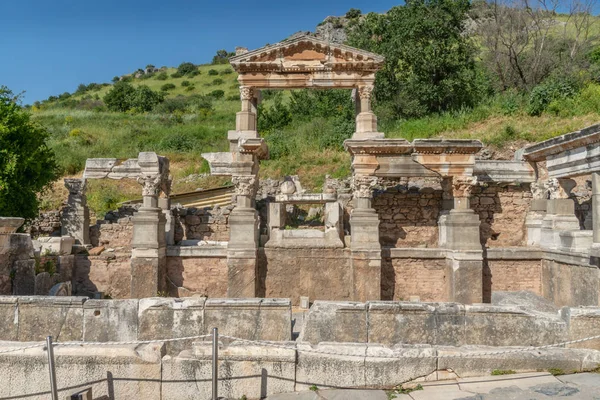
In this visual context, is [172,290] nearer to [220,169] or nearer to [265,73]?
[220,169]

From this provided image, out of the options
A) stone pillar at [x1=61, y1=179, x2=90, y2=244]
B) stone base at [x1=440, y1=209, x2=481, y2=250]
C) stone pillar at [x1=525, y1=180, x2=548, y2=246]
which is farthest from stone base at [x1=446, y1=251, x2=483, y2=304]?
stone pillar at [x1=61, y1=179, x2=90, y2=244]

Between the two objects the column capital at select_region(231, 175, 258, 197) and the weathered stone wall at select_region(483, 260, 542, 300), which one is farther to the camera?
the column capital at select_region(231, 175, 258, 197)

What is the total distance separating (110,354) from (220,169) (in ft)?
32.5

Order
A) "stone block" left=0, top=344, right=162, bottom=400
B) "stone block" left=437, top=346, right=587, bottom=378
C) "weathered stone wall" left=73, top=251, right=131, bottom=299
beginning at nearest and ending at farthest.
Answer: "stone block" left=0, top=344, right=162, bottom=400, "stone block" left=437, top=346, right=587, bottom=378, "weathered stone wall" left=73, top=251, right=131, bottom=299

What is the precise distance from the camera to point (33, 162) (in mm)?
14922

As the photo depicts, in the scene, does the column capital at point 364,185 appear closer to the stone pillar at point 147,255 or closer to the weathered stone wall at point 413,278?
the weathered stone wall at point 413,278

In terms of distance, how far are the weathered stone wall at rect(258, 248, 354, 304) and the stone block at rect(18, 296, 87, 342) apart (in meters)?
6.23

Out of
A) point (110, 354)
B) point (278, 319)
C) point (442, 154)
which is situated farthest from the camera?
point (442, 154)

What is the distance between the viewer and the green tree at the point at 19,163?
46.2 ft

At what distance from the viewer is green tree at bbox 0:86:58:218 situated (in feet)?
46.2

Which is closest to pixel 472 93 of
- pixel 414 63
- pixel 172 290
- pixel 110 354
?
pixel 414 63

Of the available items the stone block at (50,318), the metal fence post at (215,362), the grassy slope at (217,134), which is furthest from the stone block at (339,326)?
the grassy slope at (217,134)

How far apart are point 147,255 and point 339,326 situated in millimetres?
7260

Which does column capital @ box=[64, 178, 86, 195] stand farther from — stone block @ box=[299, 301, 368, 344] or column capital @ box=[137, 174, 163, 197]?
Result: stone block @ box=[299, 301, 368, 344]
